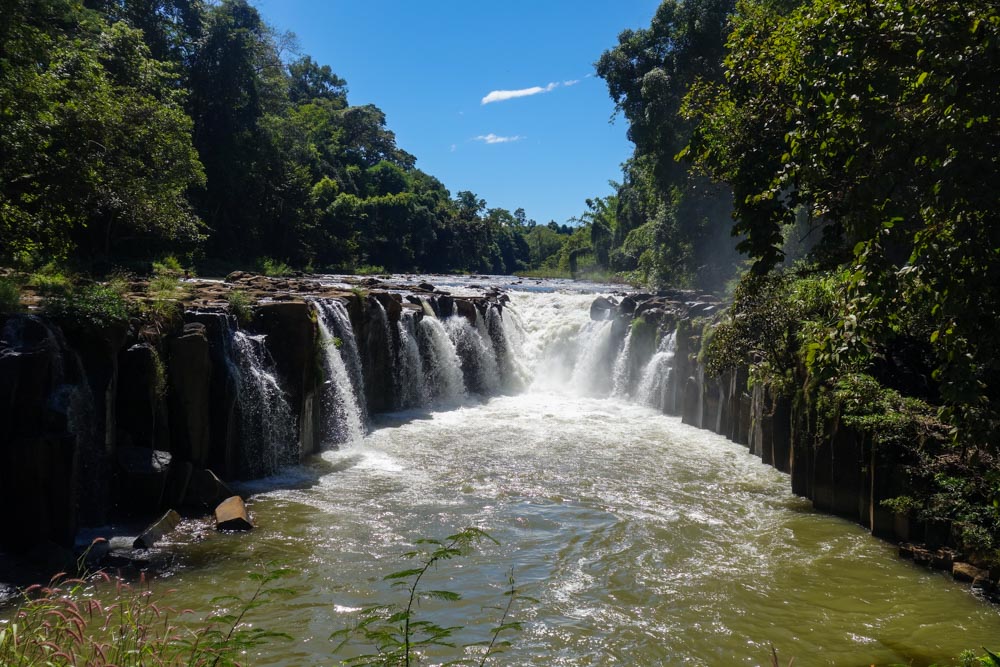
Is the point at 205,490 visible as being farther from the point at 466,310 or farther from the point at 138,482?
the point at 466,310

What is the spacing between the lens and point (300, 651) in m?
6.48

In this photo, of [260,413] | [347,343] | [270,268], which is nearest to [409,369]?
[347,343]

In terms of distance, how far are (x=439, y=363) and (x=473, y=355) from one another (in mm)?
1990

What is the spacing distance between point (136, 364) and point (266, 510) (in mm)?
2968

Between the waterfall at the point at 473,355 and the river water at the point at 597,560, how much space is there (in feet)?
22.1

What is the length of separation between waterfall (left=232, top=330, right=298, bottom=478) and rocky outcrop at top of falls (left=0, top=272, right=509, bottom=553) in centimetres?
2

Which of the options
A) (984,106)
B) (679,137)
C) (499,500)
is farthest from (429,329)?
(984,106)

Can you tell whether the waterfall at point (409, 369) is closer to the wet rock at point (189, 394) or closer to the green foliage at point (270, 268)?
the wet rock at point (189, 394)

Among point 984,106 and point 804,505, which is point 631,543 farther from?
point 984,106

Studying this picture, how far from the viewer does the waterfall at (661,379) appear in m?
19.0

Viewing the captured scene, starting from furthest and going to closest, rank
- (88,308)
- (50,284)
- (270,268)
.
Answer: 1. (270,268)
2. (50,284)
3. (88,308)

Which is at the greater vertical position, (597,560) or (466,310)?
(466,310)

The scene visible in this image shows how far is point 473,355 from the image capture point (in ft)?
71.9

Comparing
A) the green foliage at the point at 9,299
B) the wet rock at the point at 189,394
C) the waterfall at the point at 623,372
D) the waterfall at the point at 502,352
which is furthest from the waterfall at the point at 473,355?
the green foliage at the point at 9,299
